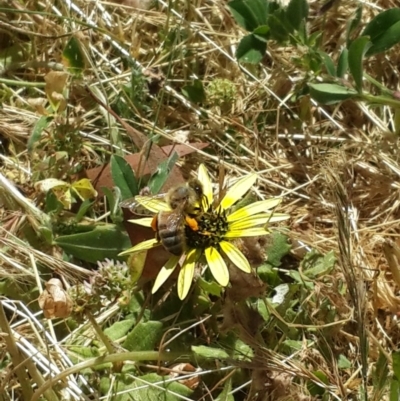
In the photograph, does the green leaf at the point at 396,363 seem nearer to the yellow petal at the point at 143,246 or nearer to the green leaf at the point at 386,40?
the yellow petal at the point at 143,246

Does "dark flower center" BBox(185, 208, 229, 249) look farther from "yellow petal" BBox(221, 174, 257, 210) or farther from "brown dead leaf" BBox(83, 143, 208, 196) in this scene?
"brown dead leaf" BBox(83, 143, 208, 196)

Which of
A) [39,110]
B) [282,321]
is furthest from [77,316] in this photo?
[39,110]

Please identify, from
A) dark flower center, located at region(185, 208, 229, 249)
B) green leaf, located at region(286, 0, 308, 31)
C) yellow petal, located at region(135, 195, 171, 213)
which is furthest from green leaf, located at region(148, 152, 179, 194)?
green leaf, located at region(286, 0, 308, 31)

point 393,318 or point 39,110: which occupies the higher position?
point 39,110

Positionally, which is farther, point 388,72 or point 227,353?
point 388,72

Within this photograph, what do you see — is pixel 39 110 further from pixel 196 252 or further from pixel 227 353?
pixel 227 353

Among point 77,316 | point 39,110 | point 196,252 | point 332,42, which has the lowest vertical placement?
point 77,316

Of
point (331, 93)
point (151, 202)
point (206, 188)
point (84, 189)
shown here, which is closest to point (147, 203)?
point (151, 202)
